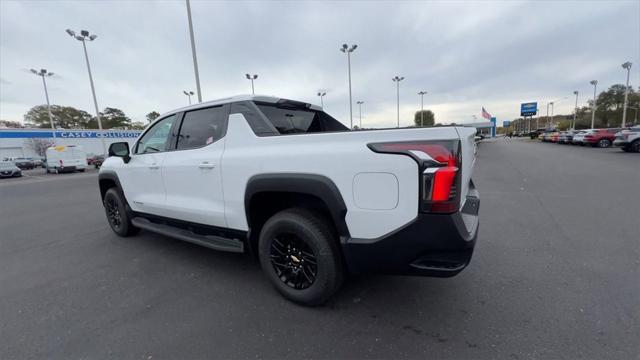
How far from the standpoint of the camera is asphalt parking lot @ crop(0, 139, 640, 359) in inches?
81.4

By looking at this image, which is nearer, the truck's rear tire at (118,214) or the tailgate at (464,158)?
the tailgate at (464,158)

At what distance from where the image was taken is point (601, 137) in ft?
70.9

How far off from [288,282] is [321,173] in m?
1.14

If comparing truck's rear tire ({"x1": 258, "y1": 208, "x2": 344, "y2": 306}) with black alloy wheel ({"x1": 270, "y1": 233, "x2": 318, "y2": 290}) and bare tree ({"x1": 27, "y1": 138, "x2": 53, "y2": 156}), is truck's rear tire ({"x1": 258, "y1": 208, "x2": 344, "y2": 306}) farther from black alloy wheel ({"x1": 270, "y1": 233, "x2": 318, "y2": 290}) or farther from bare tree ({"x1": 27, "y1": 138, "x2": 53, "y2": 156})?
bare tree ({"x1": 27, "y1": 138, "x2": 53, "y2": 156})

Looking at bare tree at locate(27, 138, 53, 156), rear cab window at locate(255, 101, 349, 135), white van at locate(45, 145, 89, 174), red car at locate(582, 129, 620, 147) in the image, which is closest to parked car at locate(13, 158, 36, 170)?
bare tree at locate(27, 138, 53, 156)

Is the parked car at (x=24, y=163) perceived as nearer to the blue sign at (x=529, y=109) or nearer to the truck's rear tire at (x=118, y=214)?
the truck's rear tire at (x=118, y=214)

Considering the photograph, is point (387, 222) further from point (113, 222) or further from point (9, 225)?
point (9, 225)

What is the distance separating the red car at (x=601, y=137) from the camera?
2131 centimetres

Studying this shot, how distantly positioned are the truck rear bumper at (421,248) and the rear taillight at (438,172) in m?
0.08

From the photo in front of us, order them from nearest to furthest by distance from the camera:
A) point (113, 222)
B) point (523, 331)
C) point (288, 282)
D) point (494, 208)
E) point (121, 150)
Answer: point (523, 331) < point (288, 282) < point (121, 150) < point (113, 222) < point (494, 208)

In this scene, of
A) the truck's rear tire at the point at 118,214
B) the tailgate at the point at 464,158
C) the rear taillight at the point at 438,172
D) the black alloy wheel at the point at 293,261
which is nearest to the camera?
the rear taillight at the point at 438,172

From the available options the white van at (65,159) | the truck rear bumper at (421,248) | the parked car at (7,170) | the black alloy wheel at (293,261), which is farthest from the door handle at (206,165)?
the parked car at (7,170)

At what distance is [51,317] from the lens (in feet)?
8.34

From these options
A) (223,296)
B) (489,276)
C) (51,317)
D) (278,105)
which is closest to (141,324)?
(223,296)
